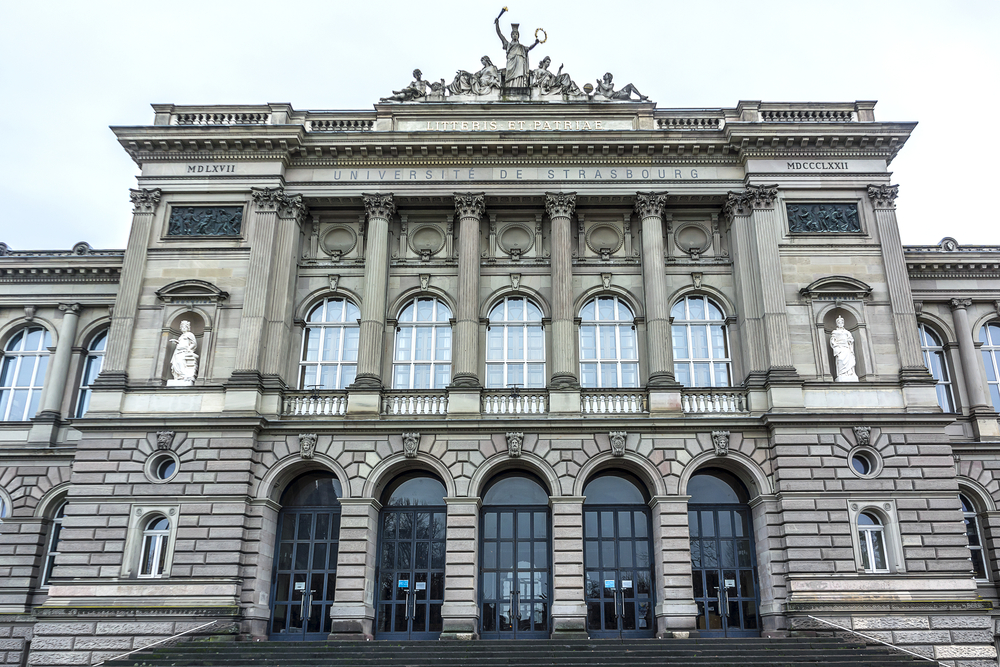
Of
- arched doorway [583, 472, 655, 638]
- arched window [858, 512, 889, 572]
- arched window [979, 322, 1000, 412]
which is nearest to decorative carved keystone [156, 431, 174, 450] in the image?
arched doorway [583, 472, 655, 638]

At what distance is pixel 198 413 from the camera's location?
25734mm

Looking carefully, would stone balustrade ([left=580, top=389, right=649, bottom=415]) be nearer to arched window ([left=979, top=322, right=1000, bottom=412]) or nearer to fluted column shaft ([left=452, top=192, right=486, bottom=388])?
fluted column shaft ([left=452, top=192, right=486, bottom=388])

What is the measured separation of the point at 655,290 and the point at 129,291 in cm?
1747

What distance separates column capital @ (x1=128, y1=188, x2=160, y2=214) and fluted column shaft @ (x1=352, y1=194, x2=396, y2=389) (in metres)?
7.23

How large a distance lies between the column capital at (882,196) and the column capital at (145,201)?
80.3 feet

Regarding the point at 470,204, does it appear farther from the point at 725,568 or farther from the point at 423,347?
the point at 725,568

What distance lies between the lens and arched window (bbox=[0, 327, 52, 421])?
103 ft

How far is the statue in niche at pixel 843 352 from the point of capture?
26.1 m

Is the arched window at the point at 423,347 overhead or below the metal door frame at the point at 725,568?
overhead

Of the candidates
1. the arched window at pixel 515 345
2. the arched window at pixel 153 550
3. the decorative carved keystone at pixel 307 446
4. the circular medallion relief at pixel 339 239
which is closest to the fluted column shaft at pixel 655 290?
the arched window at pixel 515 345

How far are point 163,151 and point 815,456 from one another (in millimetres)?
23809

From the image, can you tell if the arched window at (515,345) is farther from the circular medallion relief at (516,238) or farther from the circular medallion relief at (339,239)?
the circular medallion relief at (339,239)

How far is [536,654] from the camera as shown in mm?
20875

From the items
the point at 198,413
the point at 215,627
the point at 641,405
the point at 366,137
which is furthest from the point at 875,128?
the point at 215,627
